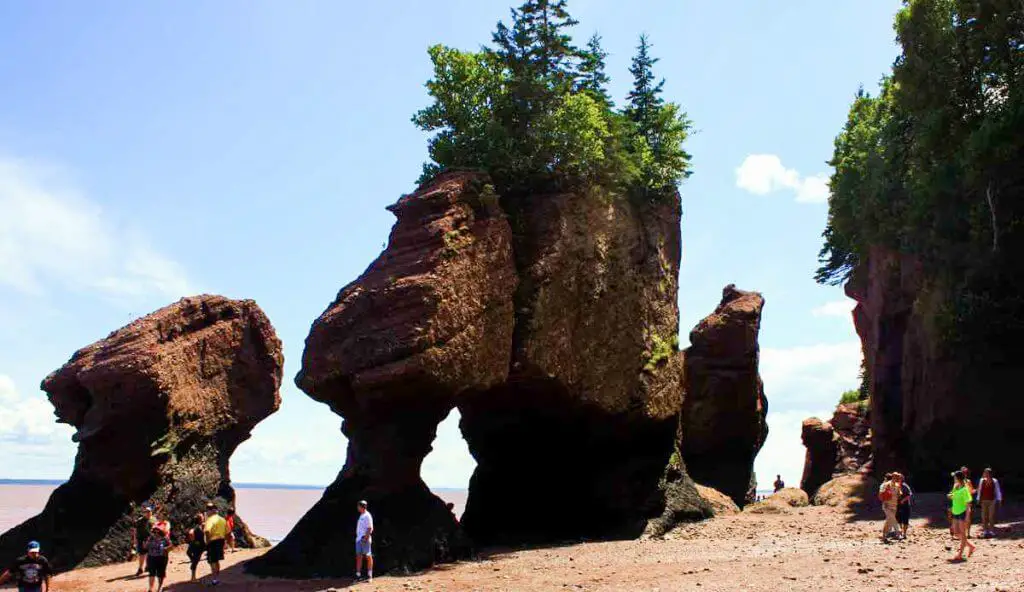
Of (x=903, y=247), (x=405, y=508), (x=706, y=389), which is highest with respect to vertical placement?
(x=903, y=247)

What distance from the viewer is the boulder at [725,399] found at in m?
45.3

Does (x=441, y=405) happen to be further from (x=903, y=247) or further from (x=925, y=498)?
(x=903, y=247)

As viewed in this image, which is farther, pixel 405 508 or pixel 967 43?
pixel 967 43

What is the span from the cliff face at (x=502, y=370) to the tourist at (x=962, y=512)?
12.1 meters

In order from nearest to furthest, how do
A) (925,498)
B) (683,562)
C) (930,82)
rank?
(683,562) < (925,498) < (930,82)

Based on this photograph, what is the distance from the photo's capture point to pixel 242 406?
34.4 m

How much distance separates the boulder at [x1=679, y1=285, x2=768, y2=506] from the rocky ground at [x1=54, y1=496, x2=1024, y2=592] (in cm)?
1433

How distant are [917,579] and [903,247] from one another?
2296 cm

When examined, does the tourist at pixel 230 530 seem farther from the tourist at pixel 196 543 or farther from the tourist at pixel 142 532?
the tourist at pixel 196 543

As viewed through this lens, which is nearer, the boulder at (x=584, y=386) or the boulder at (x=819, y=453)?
the boulder at (x=584, y=386)

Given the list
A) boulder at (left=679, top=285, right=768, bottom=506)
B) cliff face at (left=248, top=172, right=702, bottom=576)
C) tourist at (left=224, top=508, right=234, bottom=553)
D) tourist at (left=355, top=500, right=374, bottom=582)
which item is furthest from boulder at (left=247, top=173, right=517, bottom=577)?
boulder at (left=679, top=285, right=768, bottom=506)

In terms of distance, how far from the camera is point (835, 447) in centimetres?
5512

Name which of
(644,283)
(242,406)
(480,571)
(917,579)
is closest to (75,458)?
(242,406)

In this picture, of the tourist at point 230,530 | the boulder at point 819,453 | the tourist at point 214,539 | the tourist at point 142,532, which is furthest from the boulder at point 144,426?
the boulder at point 819,453
